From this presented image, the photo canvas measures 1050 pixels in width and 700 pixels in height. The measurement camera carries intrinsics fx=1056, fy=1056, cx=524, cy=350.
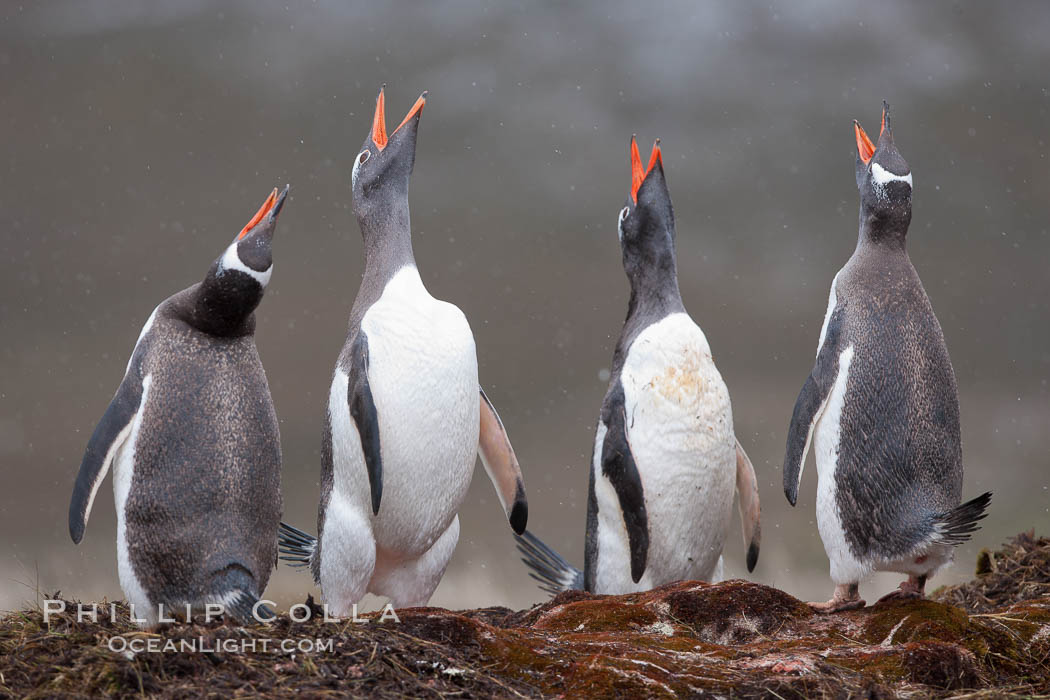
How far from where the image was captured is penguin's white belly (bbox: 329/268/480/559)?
4.85m

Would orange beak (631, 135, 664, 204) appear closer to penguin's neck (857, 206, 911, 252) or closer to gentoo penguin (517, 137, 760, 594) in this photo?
gentoo penguin (517, 137, 760, 594)

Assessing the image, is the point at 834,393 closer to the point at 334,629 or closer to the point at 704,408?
the point at 704,408

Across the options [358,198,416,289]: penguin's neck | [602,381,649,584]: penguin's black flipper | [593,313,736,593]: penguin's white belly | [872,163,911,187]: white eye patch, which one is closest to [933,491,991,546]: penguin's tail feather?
[593,313,736,593]: penguin's white belly

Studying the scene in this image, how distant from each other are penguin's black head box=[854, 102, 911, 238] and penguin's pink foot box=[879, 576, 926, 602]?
1703 millimetres

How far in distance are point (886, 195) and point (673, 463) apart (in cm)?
172

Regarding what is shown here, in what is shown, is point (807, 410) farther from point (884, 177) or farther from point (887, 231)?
point (884, 177)

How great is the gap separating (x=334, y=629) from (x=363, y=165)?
2.81 m

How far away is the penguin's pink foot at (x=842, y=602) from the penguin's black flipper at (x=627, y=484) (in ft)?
2.90

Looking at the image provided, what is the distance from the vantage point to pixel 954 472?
194 inches

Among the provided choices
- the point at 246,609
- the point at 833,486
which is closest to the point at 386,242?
the point at 246,609

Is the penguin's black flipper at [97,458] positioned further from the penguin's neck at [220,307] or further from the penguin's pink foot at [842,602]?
the penguin's pink foot at [842,602]

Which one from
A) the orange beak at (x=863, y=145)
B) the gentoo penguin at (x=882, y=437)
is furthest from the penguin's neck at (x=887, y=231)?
the orange beak at (x=863, y=145)

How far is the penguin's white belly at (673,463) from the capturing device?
531 cm

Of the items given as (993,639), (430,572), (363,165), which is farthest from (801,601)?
(363,165)
